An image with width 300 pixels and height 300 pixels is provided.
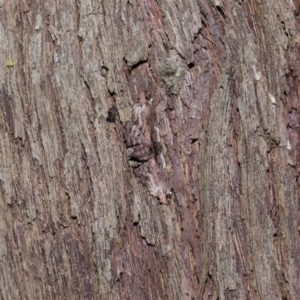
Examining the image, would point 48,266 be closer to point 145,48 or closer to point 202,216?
point 202,216

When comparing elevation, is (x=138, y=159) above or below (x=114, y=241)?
above

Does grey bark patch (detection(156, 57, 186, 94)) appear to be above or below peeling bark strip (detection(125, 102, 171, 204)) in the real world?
above

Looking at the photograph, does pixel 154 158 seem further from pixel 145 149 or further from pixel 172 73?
pixel 172 73

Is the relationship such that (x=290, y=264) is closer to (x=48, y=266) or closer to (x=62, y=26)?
(x=48, y=266)

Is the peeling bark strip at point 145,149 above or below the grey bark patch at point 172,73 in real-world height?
below

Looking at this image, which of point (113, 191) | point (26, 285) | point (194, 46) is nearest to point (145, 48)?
point (194, 46)

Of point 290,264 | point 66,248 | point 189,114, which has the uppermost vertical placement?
point 189,114
